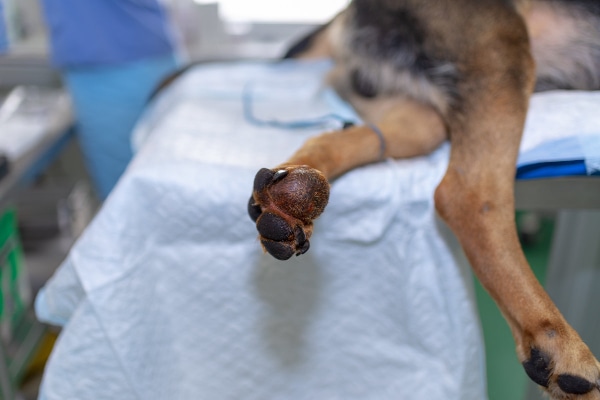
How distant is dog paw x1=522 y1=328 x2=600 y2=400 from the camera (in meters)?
0.61

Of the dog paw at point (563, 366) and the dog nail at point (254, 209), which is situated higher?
the dog nail at point (254, 209)

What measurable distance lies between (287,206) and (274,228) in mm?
28

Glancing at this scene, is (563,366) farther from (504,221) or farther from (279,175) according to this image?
(279,175)

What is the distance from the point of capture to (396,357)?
2.64 ft

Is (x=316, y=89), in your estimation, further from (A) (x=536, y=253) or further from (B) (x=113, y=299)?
(A) (x=536, y=253)

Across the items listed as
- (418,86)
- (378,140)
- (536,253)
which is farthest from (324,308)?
(536,253)

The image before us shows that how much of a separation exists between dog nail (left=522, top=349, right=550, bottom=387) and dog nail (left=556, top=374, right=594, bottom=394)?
0.02 m

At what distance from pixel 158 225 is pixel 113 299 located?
0.37ft

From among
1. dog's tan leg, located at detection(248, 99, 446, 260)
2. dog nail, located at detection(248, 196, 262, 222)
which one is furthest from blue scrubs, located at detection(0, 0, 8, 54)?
dog nail, located at detection(248, 196, 262, 222)

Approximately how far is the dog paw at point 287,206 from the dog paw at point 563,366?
304 millimetres

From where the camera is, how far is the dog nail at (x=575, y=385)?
603mm

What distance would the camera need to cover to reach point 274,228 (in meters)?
0.56

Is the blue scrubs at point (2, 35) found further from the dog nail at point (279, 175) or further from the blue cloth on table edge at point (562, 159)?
the blue cloth on table edge at point (562, 159)

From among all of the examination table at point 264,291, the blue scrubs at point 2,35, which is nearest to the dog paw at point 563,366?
the examination table at point 264,291
